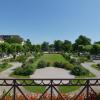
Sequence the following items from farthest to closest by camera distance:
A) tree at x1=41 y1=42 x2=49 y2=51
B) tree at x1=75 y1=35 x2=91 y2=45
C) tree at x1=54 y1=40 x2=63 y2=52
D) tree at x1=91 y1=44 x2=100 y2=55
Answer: tree at x1=41 y1=42 x2=49 y2=51, tree at x1=54 y1=40 x2=63 y2=52, tree at x1=75 y1=35 x2=91 y2=45, tree at x1=91 y1=44 x2=100 y2=55

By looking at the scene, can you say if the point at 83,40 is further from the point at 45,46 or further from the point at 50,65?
the point at 50,65

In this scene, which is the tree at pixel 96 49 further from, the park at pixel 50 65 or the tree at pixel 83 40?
the tree at pixel 83 40

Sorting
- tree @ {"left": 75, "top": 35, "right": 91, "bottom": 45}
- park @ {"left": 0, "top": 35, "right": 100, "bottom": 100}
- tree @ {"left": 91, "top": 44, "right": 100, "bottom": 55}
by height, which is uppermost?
tree @ {"left": 75, "top": 35, "right": 91, "bottom": 45}

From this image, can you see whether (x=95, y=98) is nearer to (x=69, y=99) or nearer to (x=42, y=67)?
(x=69, y=99)

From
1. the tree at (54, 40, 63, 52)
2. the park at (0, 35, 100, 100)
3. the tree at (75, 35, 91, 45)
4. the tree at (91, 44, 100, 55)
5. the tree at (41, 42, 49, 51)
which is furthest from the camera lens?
the tree at (41, 42, 49, 51)

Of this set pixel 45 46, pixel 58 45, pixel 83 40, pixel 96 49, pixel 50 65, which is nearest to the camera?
pixel 50 65

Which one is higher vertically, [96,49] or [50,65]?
[96,49]

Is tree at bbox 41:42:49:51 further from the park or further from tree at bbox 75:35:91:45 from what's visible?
tree at bbox 75:35:91:45

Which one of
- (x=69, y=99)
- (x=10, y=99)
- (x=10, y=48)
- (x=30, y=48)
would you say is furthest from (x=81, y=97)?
(x=30, y=48)

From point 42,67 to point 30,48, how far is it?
9069 centimetres

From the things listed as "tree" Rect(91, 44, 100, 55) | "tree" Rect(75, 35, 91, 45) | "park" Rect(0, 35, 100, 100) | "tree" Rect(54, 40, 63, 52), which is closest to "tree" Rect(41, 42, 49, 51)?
"park" Rect(0, 35, 100, 100)

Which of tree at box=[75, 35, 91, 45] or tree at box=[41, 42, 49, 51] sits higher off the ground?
tree at box=[75, 35, 91, 45]

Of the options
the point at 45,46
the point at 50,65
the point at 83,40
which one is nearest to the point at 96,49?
the point at 50,65

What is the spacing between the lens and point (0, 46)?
68.2 meters
